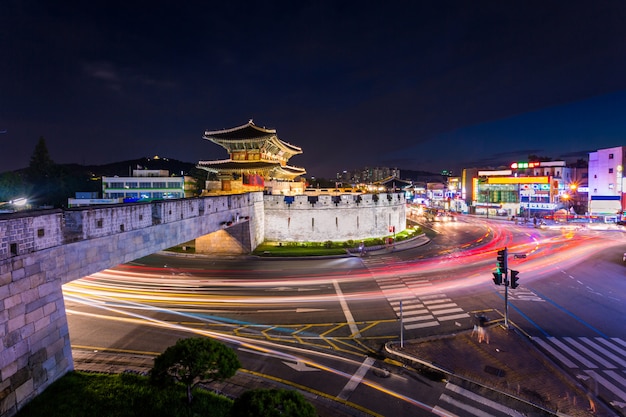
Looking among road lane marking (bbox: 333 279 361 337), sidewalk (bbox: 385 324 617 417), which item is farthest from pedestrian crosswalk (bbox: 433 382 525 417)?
road lane marking (bbox: 333 279 361 337)

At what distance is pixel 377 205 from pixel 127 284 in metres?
28.7

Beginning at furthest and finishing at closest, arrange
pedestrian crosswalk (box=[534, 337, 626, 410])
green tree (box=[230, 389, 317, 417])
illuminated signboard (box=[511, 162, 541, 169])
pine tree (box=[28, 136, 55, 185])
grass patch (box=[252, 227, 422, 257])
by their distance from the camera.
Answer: illuminated signboard (box=[511, 162, 541, 169]) → pine tree (box=[28, 136, 55, 185]) → grass patch (box=[252, 227, 422, 257]) → pedestrian crosswalk (box=[534, 337, 626, 410]) → green tree (box=[230, 389, 317, 417])

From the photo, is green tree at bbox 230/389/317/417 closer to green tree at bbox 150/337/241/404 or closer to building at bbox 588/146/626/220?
green tree at bbox 150/337/241/404

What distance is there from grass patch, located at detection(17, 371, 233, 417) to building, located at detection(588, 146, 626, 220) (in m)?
73.7

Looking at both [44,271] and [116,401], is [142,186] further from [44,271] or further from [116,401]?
[116,401]

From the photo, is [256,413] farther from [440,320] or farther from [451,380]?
[440,320]

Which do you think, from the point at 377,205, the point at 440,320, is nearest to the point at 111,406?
the point at 440,320

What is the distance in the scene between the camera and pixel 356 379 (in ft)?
36.6

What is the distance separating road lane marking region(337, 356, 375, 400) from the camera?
1031 cm

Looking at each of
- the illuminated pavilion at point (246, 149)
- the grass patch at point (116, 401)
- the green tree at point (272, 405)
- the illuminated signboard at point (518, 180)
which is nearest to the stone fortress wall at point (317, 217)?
the illuminated pavilion at point (246, 149)

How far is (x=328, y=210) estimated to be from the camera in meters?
37.5

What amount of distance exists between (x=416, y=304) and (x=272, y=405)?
45.9 ft

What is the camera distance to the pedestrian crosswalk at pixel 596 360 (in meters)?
10.6

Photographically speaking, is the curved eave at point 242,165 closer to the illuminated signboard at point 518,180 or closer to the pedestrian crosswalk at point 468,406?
the pedestrian crosswalk at point 468,406
